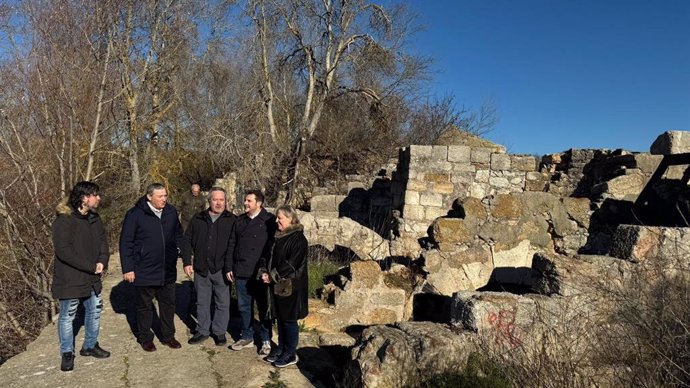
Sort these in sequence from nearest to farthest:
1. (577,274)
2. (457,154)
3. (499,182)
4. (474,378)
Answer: (474,378), (577,274), (457,154), (499,182)

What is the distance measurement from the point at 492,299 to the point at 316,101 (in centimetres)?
1477

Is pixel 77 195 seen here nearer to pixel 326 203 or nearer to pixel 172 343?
pixel 172 343

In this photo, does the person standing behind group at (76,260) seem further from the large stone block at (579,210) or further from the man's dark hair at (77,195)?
the large stone block at (579,210)

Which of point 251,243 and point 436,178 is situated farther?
point 436,178

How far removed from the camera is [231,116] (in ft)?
55.9

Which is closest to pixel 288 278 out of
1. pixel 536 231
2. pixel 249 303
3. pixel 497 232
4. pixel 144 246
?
pixel 249 303

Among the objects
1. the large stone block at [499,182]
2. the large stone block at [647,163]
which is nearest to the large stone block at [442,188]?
the large stone block at [499,182]

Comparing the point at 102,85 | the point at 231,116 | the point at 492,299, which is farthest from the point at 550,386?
the point at 231,116

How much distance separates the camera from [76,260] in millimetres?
4285

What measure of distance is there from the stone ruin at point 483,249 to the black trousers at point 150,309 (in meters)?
1.57

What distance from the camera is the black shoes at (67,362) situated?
436 centimetres

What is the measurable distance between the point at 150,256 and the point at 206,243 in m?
0.56

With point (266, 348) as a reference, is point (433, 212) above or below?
above

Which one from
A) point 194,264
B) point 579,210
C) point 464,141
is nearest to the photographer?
point 194,264
